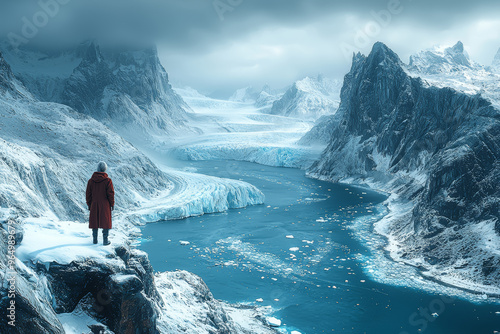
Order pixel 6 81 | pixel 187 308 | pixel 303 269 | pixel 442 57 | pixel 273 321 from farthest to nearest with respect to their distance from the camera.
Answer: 1. pixel 442 57
2. pixel 6 81
3. pixel 303 269
4. pixel 273 321
5. pixel 187 308

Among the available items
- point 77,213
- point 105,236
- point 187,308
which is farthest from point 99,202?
point 77,213

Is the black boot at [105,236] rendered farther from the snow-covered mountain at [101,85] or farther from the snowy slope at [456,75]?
the snow-covered mountain at [101,85]

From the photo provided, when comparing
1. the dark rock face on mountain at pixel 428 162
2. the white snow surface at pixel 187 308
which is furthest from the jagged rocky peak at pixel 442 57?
the white snow surface at pixel 187 308

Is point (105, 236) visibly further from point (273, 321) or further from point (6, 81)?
point (6, 81)

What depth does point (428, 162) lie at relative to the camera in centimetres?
7350

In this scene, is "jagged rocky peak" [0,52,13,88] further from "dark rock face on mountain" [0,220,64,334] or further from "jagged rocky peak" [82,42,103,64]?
"jagged rocky peak" [82,42,103,64]

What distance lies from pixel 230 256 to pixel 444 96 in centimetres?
4856

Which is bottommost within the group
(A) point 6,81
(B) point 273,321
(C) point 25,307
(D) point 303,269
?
(D) point 303,269

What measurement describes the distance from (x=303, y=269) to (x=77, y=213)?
82.3 feet

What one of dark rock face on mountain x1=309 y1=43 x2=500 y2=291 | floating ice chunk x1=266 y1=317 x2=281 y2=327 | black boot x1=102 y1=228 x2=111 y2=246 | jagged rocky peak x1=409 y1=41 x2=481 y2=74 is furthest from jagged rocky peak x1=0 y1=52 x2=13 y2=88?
jagged rocky peak x1=409 y1=41 x2=481 y2=74

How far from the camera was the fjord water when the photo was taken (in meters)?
31.4

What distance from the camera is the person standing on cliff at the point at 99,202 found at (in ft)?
44.5

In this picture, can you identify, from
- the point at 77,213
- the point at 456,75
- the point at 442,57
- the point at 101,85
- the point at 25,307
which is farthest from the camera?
the point at 101,85

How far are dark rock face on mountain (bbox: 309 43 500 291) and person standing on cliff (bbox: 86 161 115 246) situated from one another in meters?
34.5
